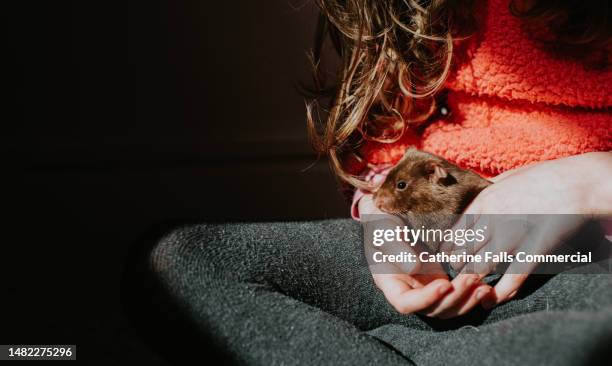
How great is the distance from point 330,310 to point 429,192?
204 millimetres

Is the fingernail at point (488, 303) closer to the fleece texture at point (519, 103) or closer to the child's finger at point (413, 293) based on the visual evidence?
the child's finger at point (413, 293)

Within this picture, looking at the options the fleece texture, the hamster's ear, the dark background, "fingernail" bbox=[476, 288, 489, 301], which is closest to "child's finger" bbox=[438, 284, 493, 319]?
"fingernail" bbox=[476, 288, 489, 301]

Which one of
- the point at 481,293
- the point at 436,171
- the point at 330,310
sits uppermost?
the point at 436,171

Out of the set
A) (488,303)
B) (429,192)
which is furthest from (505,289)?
(429,192)

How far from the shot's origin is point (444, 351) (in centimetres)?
52

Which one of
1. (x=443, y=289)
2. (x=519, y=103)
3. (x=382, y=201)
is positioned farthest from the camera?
(x=519, y=103)

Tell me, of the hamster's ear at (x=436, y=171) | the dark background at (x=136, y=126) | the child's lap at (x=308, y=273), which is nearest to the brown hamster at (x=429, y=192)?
the hamster's ear at (x=436, y=171)

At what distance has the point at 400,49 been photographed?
0.81 metres

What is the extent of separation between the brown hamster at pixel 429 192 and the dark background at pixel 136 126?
1.88 feet

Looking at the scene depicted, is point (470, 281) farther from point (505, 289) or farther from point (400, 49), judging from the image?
point (400, 49)

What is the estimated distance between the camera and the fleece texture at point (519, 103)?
2.36 feet

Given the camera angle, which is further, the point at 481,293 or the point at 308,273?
the point at 308,273

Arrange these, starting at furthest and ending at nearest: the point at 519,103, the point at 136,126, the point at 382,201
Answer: the point at 136,126 → the point at 519,103 → the point at 382,201

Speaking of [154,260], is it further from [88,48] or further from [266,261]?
[88,48]
